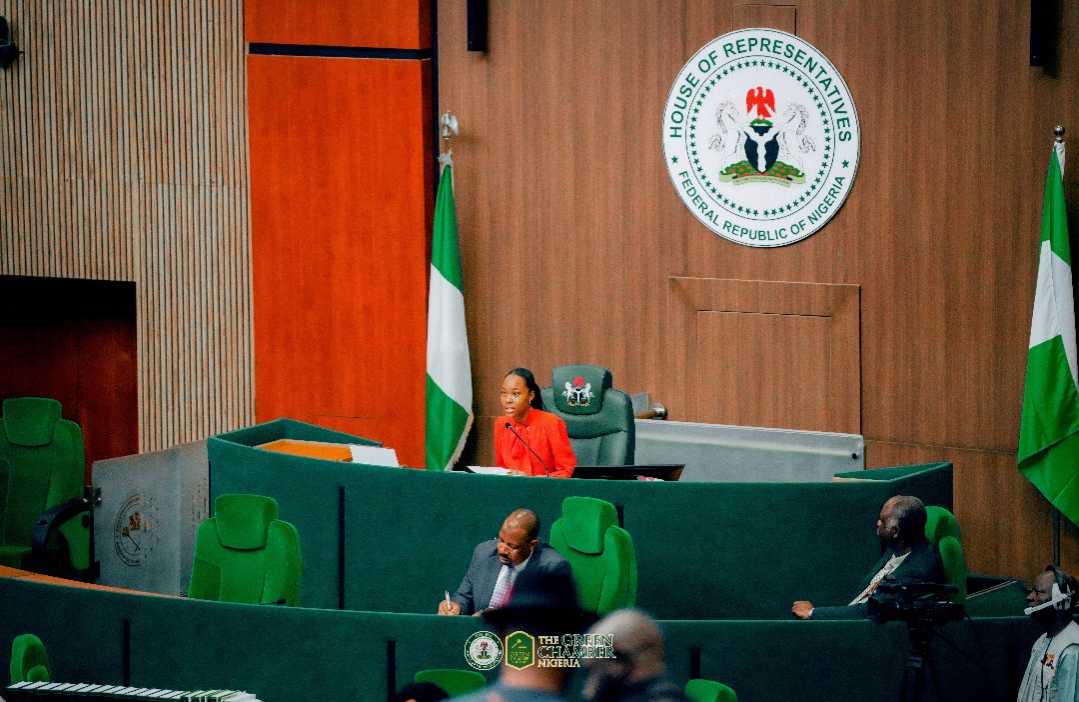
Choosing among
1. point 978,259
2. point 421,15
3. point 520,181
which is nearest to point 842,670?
point 978,259

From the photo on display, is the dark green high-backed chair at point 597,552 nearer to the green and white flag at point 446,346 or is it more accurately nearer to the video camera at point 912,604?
the video camera at point 912,604

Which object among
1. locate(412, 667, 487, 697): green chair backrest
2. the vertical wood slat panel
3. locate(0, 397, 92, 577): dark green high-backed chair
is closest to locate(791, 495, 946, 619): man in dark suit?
locate(412, 667, 487, 697): green chair backrest

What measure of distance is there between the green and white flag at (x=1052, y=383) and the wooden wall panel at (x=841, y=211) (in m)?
0.21

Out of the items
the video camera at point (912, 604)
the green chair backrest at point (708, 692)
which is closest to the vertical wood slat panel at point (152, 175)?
the video camera at point (912, 604)

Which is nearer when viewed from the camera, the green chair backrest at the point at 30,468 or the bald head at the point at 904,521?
the bald head at the point at 904,521

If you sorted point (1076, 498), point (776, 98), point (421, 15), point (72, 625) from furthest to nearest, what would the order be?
point (421, 15)
point (776, 98)
point (1076, 498)
point (72, 625)

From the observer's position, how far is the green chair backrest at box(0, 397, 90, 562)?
783cm

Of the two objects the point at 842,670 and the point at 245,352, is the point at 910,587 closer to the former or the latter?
the point at 842,670

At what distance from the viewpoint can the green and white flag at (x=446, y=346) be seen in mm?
9039

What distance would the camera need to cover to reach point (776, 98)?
842 centimetres

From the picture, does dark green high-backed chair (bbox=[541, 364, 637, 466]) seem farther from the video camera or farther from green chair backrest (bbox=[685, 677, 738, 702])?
green chair backrest (bbox=[685, 677, 738, 702])

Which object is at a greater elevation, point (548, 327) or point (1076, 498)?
point (548, 327)

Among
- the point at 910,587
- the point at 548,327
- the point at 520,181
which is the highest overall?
the point at 520,181

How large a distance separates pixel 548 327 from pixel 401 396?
38.6 inches
